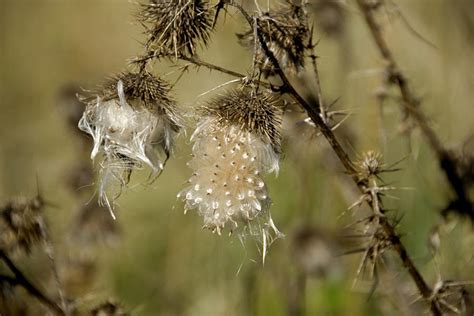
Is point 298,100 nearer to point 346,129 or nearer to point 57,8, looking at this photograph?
point 346,129

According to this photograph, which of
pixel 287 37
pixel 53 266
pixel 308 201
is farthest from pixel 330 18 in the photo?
pixel 53 266

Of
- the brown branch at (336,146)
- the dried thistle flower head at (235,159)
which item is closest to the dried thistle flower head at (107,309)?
the dried thistle flower head at (235,159)

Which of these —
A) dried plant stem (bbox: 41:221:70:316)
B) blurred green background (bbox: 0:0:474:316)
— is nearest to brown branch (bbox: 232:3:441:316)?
→ blurred green background (bbox: 0:0:474:316)

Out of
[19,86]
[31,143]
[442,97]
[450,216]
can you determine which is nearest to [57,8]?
[19,86]

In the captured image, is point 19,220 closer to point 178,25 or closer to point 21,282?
point 21,282

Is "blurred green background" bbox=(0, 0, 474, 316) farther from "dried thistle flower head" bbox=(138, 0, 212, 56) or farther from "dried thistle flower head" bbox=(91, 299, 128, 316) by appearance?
"dried thistle flower head" bbox=(138, 0, 212, 56)

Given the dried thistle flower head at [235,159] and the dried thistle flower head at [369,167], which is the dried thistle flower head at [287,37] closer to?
the dried thistle flower head at [235,159]
